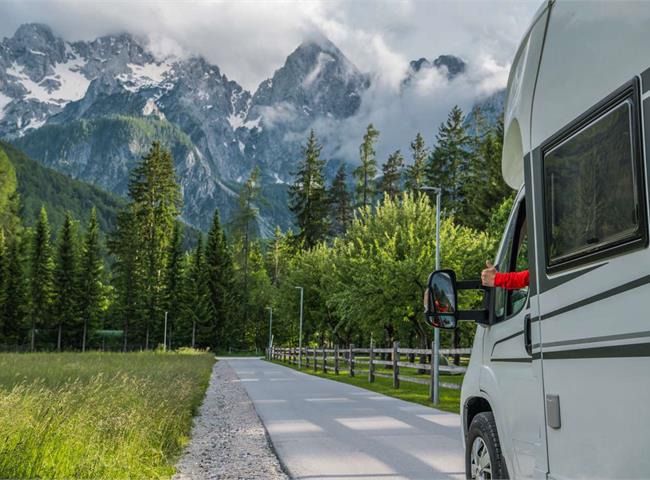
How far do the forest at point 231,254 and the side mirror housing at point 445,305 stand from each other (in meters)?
29.0

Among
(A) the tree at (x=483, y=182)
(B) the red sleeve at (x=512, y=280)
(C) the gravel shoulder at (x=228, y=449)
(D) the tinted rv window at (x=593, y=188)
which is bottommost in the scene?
(C) the gravel shoulder at (x=228, y=449)

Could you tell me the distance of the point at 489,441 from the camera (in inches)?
169

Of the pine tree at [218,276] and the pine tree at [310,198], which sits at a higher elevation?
the pine tree at [310,198]

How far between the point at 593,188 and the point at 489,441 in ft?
6.46

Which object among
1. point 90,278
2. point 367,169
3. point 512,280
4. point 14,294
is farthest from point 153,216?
point 512,280

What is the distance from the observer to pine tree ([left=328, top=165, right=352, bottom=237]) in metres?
75.2

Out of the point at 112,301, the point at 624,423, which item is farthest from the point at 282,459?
the point at 112,301

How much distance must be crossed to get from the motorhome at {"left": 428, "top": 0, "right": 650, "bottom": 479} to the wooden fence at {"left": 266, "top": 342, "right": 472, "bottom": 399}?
899 cm

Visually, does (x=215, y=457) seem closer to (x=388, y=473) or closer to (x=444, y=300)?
(x=388, y=473)

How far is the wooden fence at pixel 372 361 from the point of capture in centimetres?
1677

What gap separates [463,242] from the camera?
29875 mm

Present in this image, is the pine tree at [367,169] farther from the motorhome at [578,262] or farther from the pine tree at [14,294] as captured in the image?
the motorhome at [578,262]

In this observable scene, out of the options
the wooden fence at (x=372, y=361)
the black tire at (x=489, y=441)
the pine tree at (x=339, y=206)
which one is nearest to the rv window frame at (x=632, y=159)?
the black tire at (x=489, y=441)

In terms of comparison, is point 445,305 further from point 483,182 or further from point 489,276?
point 483,182
